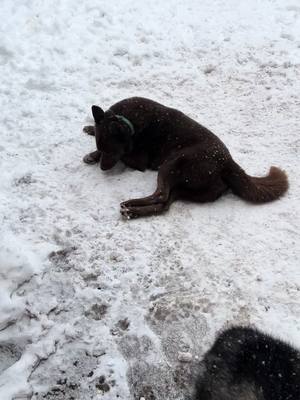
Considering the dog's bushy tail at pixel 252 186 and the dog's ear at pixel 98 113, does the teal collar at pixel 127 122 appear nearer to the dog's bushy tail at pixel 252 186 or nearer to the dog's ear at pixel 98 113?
the dog's ear at pixel 98 113

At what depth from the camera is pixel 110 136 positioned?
5.70 meters

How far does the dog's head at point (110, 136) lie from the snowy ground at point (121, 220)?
19 cm

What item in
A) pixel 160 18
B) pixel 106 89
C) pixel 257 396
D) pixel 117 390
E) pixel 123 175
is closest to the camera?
pixel 257 396

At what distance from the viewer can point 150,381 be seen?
3.80 metres

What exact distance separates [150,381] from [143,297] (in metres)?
0.74

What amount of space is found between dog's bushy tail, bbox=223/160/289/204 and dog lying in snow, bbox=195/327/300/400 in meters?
1.92

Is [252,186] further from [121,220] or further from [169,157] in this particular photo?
[121,220]

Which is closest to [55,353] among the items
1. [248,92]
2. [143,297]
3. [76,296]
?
[76,296]

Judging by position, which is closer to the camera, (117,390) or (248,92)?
(117,390)

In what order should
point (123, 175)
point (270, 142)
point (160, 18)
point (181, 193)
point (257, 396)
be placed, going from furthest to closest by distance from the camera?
point (160, 18) → point (270, 142) → point (123, 175) → point (181, 193) → point (257, 396)

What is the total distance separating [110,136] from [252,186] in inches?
63.9

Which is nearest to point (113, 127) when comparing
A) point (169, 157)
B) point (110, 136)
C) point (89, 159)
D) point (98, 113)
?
point (110, 136)

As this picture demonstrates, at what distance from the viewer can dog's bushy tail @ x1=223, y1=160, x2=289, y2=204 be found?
538cm

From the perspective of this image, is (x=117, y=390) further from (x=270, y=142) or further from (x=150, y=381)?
(x=270, y=142)
